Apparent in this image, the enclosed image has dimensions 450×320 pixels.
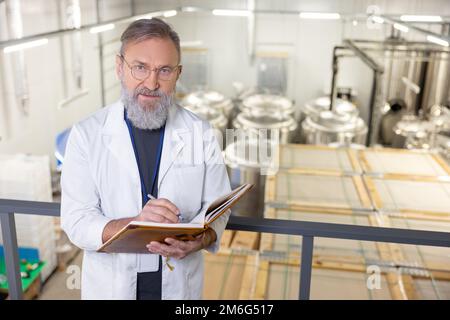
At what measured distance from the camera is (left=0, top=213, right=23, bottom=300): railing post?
6.21 ft

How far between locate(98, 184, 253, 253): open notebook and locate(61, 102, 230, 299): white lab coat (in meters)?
0.13

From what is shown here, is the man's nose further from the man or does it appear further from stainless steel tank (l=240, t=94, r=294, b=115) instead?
stainless steel tank (l=240, t=94, r=294, b=115)

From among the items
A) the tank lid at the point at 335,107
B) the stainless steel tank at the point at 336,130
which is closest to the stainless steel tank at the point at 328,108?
the tank lid at the point at 335,107

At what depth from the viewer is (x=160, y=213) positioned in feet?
5.11

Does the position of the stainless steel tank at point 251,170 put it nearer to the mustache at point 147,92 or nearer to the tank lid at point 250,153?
the tank lid at point 250,153

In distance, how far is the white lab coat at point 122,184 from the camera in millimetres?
1772

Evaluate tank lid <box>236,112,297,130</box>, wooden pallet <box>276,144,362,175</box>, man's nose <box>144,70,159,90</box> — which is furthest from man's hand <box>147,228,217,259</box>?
tank lid <box>236,112,297,130</box>

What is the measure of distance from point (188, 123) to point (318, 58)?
983cm

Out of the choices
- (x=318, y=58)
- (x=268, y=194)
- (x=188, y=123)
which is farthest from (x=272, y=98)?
(x=188, y=123)

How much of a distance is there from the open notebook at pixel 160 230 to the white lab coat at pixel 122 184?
0.44 ft

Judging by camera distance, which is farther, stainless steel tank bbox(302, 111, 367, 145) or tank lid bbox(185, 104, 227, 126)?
tank lid bbox(185, 104, 227, 126)

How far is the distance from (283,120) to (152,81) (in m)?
7.29

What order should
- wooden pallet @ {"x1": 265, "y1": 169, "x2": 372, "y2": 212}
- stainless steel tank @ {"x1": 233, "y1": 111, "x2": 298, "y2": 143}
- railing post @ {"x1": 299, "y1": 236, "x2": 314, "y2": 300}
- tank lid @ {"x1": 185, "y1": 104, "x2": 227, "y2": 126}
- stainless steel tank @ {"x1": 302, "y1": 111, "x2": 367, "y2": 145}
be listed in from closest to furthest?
railing post @ {"x1": 299, "y1": 236, "x2": 314, "y2": 300}
wooden pallet @ {"x1": 265, "y1": 169, "x2": 372, "y2": 212}
stainless steel tank @ {"x1": 302, "y1": 111, "x2": 367, "y2": 145}
stainless steel tank @ {"x1": 233, "y1": 111, "x2": 298, "y2": 143}
tank lid @ {"x1": 185, "y1": 104, "x2": 227, "y2": 126}
